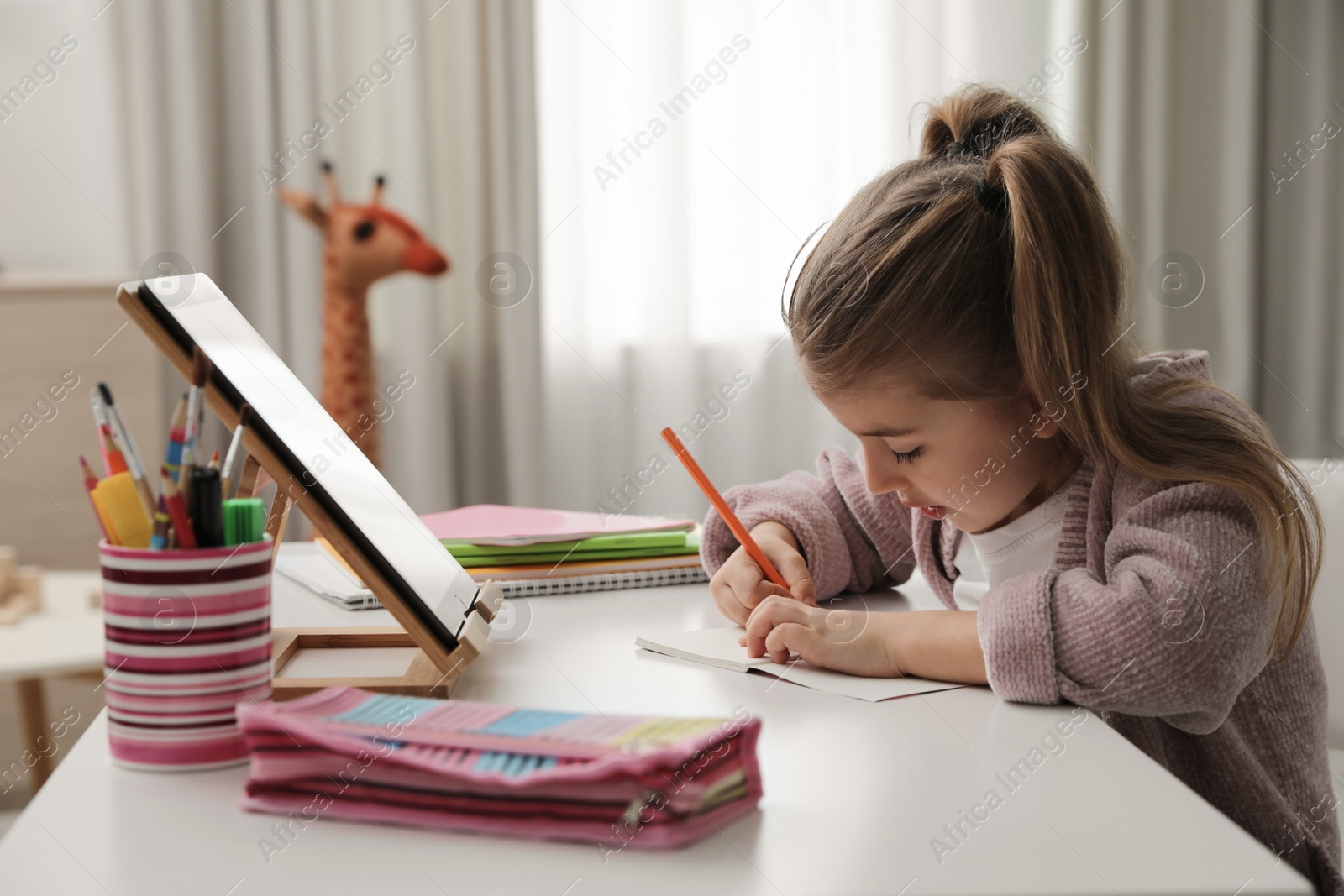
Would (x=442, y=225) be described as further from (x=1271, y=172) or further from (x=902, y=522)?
(x=1271, y=172)

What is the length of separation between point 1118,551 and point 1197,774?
0.21 metres

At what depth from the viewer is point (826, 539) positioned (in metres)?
0.98

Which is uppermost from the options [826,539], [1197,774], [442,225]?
[442,225]

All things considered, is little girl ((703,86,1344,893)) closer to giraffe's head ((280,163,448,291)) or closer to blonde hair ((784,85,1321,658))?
blonde hair ((784,85,1321,658))

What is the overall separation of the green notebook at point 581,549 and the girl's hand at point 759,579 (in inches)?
4.4

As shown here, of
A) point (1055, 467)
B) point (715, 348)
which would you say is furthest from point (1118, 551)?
point (715, 348)

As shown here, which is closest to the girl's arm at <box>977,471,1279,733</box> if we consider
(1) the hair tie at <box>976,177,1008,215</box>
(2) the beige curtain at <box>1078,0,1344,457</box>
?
(1) the hair tie at <box>976,177,1008,215</box>

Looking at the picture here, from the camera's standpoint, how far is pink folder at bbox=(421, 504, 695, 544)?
1.03 meters

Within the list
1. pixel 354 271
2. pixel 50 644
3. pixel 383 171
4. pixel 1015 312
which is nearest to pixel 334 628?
pixel 1015 312

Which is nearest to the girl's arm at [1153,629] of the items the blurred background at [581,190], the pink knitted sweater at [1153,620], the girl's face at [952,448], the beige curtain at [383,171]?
the pink knitted sweater at [1153,620]

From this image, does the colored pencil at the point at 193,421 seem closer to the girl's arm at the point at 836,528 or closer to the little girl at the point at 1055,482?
the little girl at the point at 1055,482

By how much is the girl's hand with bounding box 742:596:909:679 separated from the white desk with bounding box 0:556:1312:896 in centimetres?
8

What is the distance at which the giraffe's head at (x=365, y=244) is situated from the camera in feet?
6.54

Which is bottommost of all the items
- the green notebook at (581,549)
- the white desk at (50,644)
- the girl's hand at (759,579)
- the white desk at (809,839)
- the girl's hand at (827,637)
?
the white desk at (50,644)
